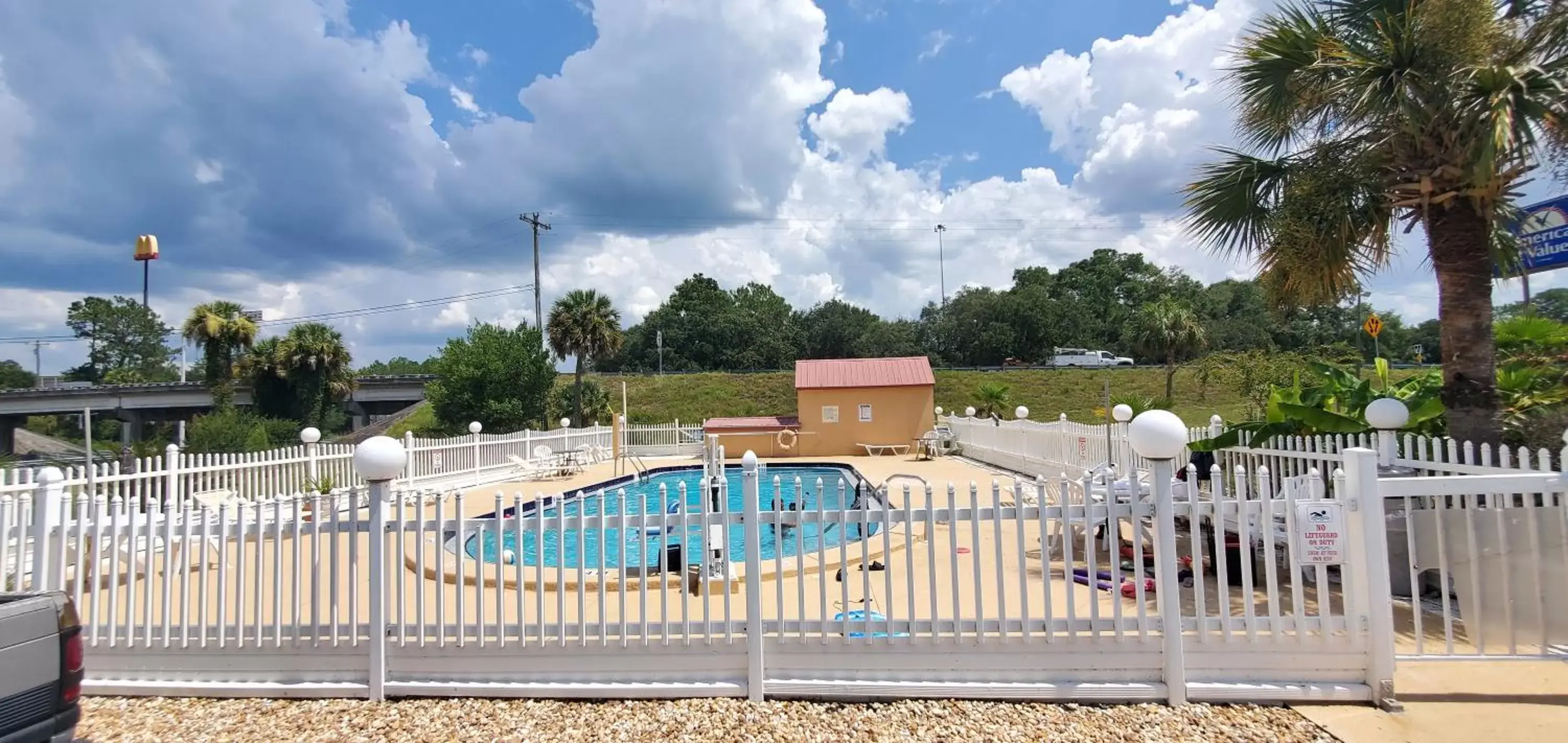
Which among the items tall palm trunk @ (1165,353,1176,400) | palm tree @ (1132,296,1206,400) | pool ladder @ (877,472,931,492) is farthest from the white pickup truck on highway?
pool ladder @ (877,472,931,492)

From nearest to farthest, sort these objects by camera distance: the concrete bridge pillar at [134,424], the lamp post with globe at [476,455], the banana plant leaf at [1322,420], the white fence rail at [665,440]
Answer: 1. the banana plant leaf at [1322,420]
2. the lamp post with globe at [476,455]
3. the white fence rail at [665,440]
4. the concrete bridge pillar at [134,424]

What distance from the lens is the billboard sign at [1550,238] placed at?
279 inches

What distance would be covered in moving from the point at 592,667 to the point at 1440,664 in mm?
4388

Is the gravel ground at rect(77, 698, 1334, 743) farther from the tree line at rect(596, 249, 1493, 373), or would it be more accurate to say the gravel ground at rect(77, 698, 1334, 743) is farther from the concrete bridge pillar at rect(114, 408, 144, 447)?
the concrete bridge pillar at rect(114, 408, 144, 447)

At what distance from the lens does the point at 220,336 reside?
97.4 feet

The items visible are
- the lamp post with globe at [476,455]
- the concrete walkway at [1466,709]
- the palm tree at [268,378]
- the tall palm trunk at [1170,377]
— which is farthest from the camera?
the tall palm trunk at [1170,377]

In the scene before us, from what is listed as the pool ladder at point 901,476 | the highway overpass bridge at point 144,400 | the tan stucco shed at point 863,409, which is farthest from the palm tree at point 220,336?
the pool ladder at point 901,476

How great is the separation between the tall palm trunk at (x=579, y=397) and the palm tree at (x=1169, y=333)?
78.2ft

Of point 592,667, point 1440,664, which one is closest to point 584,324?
point 592,667

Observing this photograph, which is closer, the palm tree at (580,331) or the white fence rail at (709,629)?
the white fence rail at (709,629)

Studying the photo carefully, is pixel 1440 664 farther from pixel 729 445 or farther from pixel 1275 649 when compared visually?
pixel 729 445

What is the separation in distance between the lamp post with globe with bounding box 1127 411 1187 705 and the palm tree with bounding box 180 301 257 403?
36539mm

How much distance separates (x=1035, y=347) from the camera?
4941cm

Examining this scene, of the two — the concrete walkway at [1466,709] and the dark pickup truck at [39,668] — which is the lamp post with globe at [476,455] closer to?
the dark pickup truck at [39,668]
